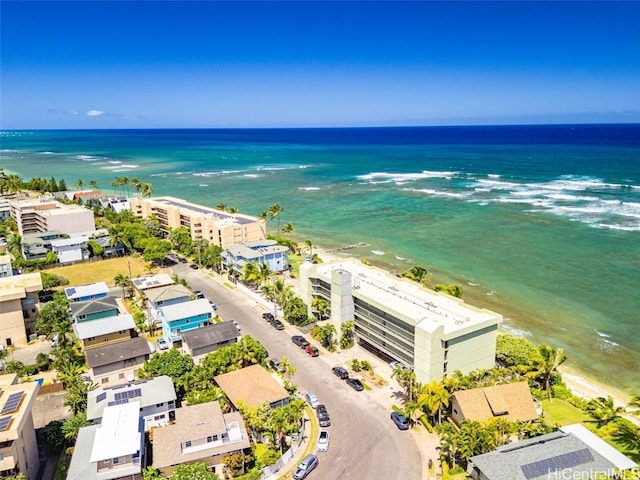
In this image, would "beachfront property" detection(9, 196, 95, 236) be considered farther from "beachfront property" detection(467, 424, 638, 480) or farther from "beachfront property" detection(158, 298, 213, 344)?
"beachfront property" detection(467, 424, 638, 480)

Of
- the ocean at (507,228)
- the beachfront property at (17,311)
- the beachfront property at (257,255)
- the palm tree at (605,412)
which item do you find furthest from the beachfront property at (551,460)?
the beachfront property at (17,311)

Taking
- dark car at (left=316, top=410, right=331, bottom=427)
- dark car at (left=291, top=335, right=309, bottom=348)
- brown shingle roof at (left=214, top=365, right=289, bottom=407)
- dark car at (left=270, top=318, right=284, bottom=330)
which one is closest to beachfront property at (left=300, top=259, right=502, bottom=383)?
dark car at (left=291, top=335, right=309, bottom=348)

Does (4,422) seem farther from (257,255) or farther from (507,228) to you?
(507,228)

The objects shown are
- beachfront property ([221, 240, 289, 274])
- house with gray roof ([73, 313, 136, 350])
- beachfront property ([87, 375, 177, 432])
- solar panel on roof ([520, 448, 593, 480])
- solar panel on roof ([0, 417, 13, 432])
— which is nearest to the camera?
solar panel on roof ([0, 417, 13, 432])

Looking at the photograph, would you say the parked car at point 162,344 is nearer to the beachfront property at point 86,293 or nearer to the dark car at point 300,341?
the beachfront property at point 86,293

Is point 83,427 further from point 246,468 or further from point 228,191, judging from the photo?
point 228,191

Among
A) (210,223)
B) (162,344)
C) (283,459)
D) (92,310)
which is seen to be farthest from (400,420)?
(210,223)
